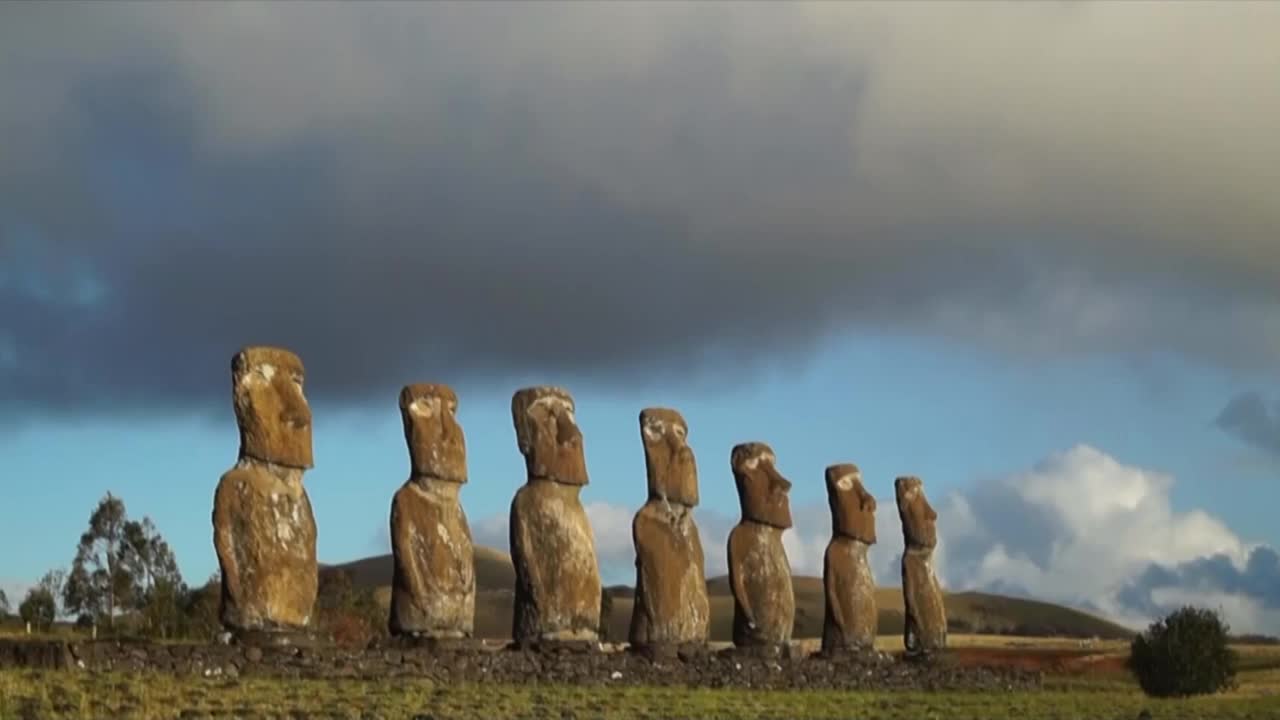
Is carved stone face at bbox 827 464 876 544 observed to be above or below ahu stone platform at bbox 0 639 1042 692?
above

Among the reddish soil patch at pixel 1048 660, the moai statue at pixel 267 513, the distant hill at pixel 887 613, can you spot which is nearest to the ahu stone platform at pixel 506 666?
the moai statue at pixel 267 513

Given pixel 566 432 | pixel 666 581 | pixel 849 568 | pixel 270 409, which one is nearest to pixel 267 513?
pixel 270 409

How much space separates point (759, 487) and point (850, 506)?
287cm

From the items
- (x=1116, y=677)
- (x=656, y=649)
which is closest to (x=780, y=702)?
(x=656, y=649)

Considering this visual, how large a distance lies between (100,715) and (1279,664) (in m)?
33.5

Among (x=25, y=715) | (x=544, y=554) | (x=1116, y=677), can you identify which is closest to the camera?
(x=25, y=715)

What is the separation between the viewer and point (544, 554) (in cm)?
2348

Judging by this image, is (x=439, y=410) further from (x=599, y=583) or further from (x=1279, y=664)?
(x=1279, y=664)

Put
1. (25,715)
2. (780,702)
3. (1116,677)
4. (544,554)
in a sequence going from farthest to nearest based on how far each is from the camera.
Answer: (1116,677)
(544,554)
(780,702)
(25,715)

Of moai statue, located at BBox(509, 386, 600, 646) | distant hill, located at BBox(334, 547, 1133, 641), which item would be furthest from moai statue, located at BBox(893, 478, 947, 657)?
distant hill, located at BBox(334, 547, 1133, 641)

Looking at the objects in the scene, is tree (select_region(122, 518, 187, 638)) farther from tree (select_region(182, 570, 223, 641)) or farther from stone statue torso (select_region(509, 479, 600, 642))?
stone statue torso (select_region(509, 479, 600, 642))

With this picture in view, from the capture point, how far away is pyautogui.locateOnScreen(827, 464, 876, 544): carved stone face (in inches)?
1171

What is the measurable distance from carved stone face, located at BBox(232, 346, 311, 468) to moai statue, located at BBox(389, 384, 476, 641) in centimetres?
157

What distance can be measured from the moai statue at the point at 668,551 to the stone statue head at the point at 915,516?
6707 mm
